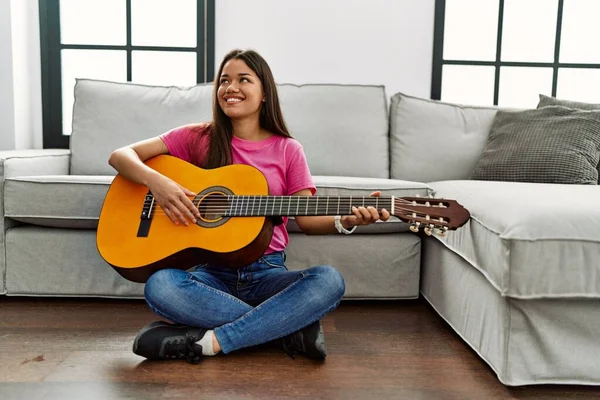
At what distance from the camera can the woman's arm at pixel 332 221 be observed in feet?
4.83

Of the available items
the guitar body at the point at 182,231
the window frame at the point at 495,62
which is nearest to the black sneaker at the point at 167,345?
the guitar body at the point at 182,231

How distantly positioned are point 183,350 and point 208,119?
1.29 metres

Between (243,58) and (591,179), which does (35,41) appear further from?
(591,179)

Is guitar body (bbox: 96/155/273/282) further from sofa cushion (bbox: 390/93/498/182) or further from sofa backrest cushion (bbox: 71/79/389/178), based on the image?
sofa cushion (bbox: 390/93/498/182)

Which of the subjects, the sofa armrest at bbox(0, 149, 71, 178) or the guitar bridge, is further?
the sofa armrest at bbox(0, 149, 71, 178)

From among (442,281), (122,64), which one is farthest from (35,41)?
(442,281)

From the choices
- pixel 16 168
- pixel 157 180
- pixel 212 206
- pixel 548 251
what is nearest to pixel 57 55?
pixel 16 168

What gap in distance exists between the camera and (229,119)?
5.95 ft

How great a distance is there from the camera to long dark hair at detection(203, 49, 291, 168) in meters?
1.71

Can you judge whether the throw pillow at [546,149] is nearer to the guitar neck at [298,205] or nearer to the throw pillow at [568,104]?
the throw pillow at [568,104]

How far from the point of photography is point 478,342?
158 cm

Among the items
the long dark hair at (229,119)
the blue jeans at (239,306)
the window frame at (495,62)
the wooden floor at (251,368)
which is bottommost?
the wooden floor at (251,368)

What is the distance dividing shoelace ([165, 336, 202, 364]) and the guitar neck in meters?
0.36

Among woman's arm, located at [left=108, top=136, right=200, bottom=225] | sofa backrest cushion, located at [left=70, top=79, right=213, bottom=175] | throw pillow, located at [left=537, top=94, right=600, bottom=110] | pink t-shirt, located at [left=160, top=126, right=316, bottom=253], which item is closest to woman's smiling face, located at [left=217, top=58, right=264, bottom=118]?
pink t-shirt, located at [left=160, top=126, right=316, bottom=253]
